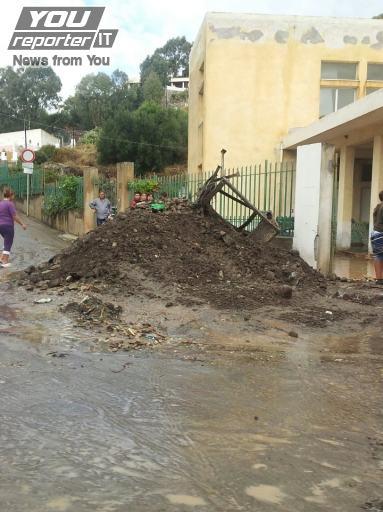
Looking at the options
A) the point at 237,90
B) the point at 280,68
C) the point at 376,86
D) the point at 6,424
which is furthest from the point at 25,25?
the point at 6,424

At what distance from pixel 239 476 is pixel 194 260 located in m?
5.76

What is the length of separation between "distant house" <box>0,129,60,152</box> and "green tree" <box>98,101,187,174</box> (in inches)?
818

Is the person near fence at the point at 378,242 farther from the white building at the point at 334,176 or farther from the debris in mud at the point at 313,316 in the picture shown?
the debris in mud at the point at 313,316

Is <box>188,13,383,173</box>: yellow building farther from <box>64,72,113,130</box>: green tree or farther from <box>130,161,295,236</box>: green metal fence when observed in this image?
<box>64,72,113,130</box>: green tree

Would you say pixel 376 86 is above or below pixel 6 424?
above

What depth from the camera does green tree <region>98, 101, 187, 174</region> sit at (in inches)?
1580

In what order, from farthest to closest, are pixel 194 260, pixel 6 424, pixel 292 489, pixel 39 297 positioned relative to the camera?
1. pixel 194 260
2. pixel 39 297
3. pixel 6 424
4. pixel 292 489

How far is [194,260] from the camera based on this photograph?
8602 mm

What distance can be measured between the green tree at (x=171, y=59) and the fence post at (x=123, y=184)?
7516 cm

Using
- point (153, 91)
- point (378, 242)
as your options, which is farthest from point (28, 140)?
point (378, 242)

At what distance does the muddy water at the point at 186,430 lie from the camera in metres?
2.78

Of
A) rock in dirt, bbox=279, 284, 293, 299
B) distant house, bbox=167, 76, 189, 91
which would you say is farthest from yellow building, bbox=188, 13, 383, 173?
distant house, bbox=167, 76, 189, 91

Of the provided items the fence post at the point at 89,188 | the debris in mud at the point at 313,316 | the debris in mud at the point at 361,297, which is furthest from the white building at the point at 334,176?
the fence post at the point at 89,188

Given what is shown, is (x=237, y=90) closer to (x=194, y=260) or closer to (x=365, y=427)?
(x=194, y=260)
